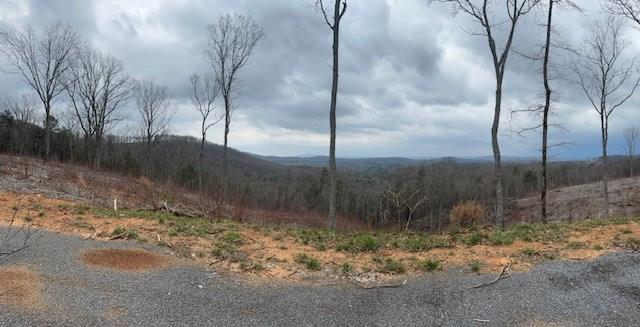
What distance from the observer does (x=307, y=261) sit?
7367 millimetres

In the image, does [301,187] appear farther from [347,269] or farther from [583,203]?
[347,269]

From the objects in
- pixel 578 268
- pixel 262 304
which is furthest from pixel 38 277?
pixel 578 268

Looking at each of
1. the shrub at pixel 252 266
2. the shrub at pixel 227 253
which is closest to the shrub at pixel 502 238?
the shrub at pixel 252 266

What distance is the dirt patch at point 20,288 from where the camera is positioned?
528 cm

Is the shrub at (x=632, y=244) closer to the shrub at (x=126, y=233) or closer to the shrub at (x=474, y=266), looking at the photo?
the shrub at (x=474, y=266)

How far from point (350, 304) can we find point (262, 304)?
3.85 feet

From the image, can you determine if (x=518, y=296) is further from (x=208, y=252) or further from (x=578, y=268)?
(x=208, y=252)

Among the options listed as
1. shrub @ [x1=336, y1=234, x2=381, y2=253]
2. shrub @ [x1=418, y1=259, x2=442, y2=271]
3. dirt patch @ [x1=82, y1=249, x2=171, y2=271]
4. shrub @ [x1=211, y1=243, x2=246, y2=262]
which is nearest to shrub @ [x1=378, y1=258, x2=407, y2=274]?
shrub @ [x1=418, y1=259, x2=442, y2=271]

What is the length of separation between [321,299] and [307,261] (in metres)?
1.37

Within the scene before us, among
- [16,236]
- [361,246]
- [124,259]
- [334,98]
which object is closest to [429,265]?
[361,246]

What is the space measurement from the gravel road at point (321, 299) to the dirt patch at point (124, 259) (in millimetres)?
237

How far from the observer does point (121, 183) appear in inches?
1211

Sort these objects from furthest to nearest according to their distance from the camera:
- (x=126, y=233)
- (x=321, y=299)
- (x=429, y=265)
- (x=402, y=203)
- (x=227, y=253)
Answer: (x=402, y=203) < (x=126, y=233) < (x=227, y=253) < (x=429, y=265) < (x=321, y=299)

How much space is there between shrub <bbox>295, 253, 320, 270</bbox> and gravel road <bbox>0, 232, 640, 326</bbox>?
715 millimetres
